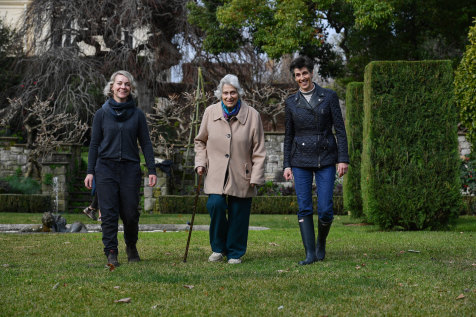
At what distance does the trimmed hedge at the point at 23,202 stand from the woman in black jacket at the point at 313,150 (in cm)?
1047

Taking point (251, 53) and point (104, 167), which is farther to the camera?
point (251, 53)

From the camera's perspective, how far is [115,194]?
5.33m

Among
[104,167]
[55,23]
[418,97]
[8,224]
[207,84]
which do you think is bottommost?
[8,224]

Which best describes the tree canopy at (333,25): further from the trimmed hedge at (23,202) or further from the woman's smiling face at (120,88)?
the woman's smiling face at (120,88)

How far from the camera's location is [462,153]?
17016mm

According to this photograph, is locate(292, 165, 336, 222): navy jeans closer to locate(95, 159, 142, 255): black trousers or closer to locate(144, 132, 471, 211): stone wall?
locate(95, 159, 142, 255): black trousers

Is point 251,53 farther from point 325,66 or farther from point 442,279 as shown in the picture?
point 442,279

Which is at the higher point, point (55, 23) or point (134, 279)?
point (55, 23)

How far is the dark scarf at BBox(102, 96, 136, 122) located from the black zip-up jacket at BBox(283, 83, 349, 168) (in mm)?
1519

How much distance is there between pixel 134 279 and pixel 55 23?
18454 millimetres

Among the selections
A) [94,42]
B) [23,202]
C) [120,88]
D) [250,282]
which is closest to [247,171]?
[120,88]

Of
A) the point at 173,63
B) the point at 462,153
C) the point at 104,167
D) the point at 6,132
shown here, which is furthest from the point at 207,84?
the point at 104,167

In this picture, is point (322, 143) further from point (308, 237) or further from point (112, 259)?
point (112, 259)

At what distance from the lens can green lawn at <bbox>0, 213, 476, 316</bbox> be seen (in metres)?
3.42
